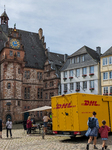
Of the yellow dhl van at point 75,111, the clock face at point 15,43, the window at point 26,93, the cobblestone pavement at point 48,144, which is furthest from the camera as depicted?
the window at point 26,93

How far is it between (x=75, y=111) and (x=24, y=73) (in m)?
32.8

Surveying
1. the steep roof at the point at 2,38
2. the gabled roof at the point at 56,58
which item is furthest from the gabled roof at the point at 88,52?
the steep roof at the point at 2,38

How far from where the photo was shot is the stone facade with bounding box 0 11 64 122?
132 feet

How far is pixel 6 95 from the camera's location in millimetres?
40094

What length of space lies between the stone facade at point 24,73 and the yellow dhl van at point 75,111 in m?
26.6

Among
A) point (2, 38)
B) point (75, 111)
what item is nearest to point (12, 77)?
point (2, 38)

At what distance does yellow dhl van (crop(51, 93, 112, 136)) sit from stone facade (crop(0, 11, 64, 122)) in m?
26.6

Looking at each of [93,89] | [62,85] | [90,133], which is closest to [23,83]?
[62,85]

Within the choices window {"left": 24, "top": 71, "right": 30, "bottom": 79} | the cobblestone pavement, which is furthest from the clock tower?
the cobblestone pavement

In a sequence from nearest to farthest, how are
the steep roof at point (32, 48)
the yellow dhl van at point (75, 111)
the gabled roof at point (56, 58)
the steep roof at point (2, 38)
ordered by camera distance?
the yellow dhl van at point (75, 111), the steep roof at point (2, 38), the steep roof at point (32, 48), the gabled roof at point (56, 58)

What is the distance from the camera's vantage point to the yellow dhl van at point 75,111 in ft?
44.0

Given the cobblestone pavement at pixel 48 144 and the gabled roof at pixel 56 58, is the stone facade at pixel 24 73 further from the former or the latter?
the cobblestone pavement at pixel 48 144

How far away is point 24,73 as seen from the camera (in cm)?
4534

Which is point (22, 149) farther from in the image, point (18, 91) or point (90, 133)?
point (18, 91)
